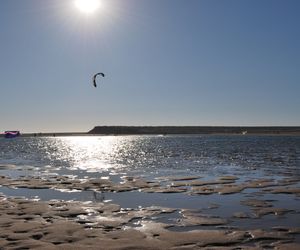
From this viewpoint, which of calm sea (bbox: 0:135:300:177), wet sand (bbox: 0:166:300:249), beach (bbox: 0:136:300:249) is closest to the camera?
wet sand (bbox: 0:166:300:249)

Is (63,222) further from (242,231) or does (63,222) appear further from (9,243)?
(242,231)

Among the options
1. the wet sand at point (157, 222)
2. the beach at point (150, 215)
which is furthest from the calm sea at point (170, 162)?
the wet sand at point (157, 222)

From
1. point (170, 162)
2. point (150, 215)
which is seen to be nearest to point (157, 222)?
point (150, 215)

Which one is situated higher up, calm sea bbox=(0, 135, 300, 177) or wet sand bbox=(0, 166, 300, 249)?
wet sand bbox=(0, 166, 300, 249)

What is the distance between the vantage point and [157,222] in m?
14.0

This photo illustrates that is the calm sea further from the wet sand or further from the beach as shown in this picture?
the wet sand

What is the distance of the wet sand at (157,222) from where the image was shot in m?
11.2

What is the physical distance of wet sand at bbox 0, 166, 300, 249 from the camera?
36.8ft

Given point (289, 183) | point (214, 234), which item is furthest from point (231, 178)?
point (214, 234)

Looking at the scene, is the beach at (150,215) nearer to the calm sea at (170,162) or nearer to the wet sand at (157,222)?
the wet sand at (157,222)

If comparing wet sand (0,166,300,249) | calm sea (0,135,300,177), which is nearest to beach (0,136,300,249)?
wet sand (0,166,300,249)

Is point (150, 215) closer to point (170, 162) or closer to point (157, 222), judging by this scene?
point (157, 222)

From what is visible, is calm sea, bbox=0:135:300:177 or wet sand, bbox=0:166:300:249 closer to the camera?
wet sand, bbox=0:166:300:249

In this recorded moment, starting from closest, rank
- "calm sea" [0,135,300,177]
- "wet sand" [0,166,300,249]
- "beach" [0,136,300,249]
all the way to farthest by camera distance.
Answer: "wet sand" [0,166,300,249] < "beach" [0,136,300,249] < "calm sea" [0,135,300,177]
